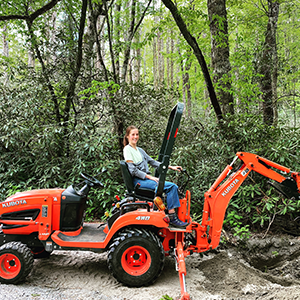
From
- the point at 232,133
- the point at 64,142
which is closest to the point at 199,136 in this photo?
the point at 232,133

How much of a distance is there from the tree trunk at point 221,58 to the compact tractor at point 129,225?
276 centimetres

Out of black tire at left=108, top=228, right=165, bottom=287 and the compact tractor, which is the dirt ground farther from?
the compact tractor

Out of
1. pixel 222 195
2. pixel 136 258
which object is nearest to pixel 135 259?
pixel 136 258

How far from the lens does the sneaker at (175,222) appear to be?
128 inches

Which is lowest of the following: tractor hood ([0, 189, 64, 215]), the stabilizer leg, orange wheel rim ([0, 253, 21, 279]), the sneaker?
orange wheel rim ([0, 253, 21, 279])

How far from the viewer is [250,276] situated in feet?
10.8

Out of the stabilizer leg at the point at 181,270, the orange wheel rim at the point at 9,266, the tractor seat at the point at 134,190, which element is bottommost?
the orange wheel rim at the point at 9,266

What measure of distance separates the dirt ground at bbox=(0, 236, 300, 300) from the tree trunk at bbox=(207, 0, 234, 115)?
301 centimetres

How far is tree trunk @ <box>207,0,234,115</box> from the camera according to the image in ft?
18.1

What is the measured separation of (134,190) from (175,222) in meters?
0.67

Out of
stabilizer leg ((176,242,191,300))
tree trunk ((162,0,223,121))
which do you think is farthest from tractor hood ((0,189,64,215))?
tree trunk ((162,0,223,121))

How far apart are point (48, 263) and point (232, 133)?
4167 mm

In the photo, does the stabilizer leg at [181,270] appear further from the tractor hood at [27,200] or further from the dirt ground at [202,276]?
the tractor hood at [27,200]

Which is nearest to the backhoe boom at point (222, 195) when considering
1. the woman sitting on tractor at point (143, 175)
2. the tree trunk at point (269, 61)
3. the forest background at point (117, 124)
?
the woman sitting on tractor at point (143, 175)
